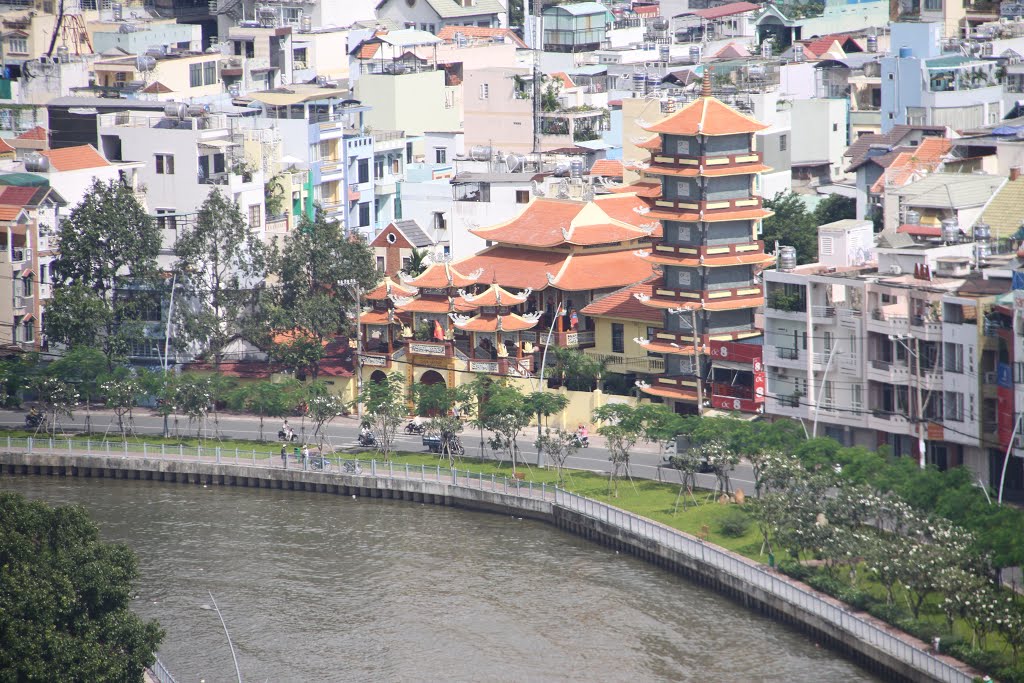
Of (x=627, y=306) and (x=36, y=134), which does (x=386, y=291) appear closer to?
(x=627, y=306)

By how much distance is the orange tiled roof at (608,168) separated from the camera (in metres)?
116

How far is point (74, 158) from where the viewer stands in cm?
11031

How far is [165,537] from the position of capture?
8212 centimetres

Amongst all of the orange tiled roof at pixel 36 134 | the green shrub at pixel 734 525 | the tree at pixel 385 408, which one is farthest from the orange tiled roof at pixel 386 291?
the orange tiled roof at pixel 36 134

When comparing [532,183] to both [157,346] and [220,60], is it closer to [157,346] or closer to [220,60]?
[157,346]

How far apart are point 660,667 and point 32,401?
4460 cm

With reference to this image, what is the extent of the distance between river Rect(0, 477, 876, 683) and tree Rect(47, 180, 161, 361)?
528 inches

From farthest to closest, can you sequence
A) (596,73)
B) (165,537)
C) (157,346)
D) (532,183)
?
(596,73), (532,183), (157,346), (165,537)

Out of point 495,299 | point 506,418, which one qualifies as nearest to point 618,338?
point 495,299

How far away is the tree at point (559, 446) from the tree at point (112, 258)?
23598 millimetres

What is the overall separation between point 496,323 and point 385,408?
8270mm

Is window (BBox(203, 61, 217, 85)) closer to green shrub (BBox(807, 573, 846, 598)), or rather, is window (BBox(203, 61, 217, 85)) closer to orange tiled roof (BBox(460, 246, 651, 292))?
orange tiled roof (BBox(460, 246, 651, 292))

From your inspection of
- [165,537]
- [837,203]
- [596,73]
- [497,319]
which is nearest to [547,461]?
[497,319]

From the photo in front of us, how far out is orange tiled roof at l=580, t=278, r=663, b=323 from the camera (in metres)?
94.3
